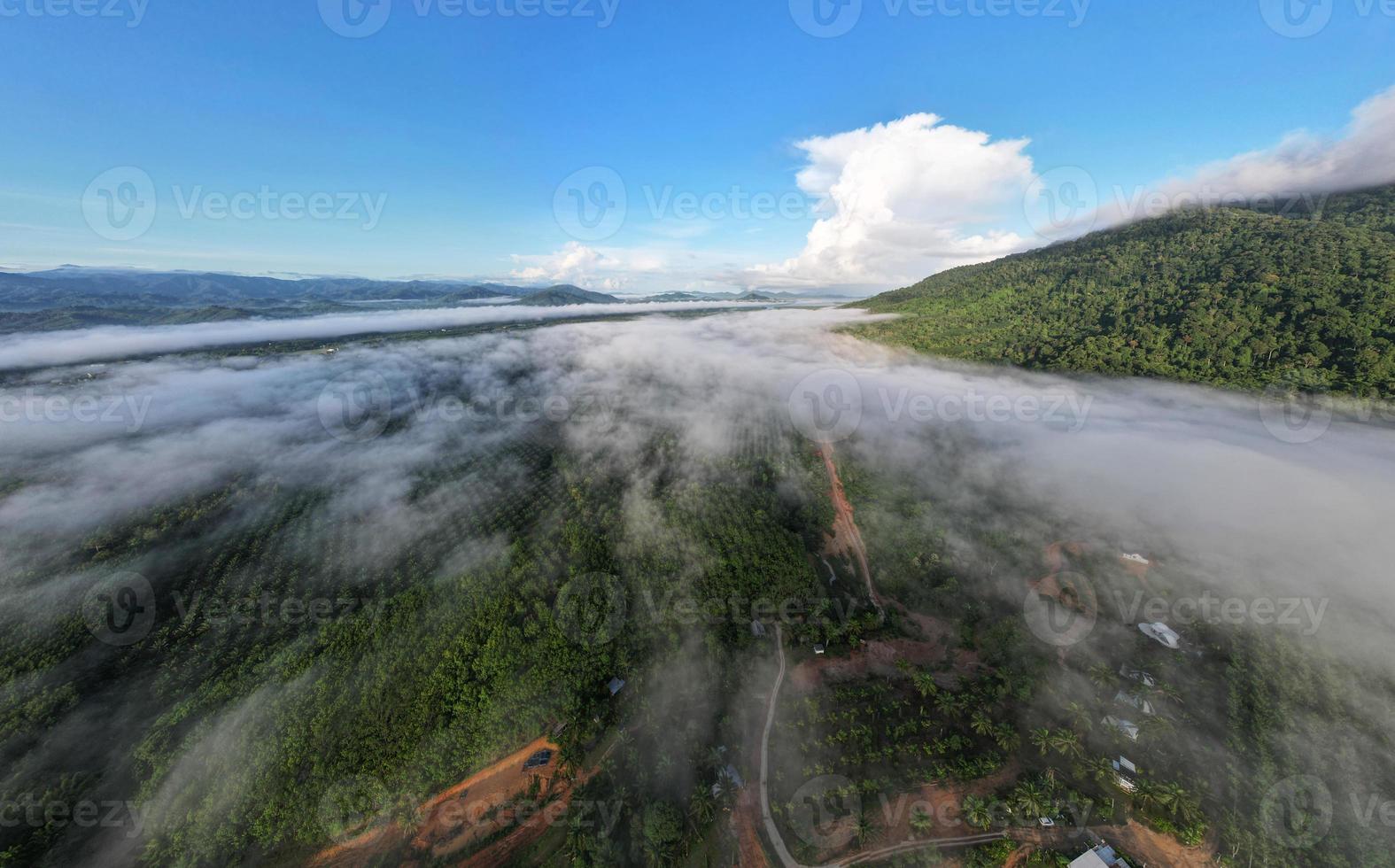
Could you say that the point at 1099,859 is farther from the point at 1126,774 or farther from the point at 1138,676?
the point at 1138,676

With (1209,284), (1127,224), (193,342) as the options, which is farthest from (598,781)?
(193,342)

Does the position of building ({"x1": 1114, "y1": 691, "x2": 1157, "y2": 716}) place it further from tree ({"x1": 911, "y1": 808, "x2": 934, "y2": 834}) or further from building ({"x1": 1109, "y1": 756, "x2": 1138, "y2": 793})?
tree ({"x1": 911, "y1": 808, "x2": 934, "y2": 834})

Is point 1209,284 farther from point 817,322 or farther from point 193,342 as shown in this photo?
point 193,342

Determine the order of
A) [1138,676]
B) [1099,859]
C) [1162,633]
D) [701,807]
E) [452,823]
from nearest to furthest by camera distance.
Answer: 1. [1099,859]
2. [701,807]
3. [452,823]
4. [1138,676]
5. [1162,633]

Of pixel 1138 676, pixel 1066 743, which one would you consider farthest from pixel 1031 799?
pixel 1138 676

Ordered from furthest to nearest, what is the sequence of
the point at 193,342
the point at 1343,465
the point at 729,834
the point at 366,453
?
the point at 193,342
the point at 366,453
the point at 1343,465
the point at 729,834

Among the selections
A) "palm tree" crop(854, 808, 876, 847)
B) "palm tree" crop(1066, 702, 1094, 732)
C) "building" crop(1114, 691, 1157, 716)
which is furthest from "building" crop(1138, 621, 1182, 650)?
"palm tree" crop(854, 808, 876, 847)
